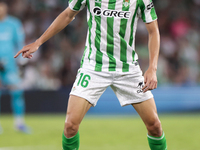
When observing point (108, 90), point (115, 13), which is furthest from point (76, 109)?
point (108, 90)

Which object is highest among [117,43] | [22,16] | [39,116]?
[117,43]

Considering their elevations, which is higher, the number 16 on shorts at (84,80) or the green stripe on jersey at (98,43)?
the green stripe on jersey at (98,43)

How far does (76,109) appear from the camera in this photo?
12.8 feet

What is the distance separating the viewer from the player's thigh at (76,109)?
12.8ft

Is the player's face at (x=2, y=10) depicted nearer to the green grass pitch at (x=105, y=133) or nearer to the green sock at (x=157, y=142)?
the green grass pitch at (x=105, y=133)

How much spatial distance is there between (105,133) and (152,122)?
3590 mm

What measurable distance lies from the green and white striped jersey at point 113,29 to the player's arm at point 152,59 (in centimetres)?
→ 11

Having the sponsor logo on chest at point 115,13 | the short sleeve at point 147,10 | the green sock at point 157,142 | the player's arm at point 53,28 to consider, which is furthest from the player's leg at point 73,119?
the short sleeve at point 147,10

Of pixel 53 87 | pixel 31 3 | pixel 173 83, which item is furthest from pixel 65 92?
pixel 31 3

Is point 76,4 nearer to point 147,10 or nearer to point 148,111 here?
point 147,10

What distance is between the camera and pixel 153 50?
3.97 meters

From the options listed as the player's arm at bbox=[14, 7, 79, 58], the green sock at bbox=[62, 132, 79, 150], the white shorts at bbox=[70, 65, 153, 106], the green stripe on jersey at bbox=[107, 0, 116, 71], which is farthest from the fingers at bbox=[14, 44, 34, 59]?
the green sock at bbox=[62, 132, 79, 150]

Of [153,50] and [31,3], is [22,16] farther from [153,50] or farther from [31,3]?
[153,50]

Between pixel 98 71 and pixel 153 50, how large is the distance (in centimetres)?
61
